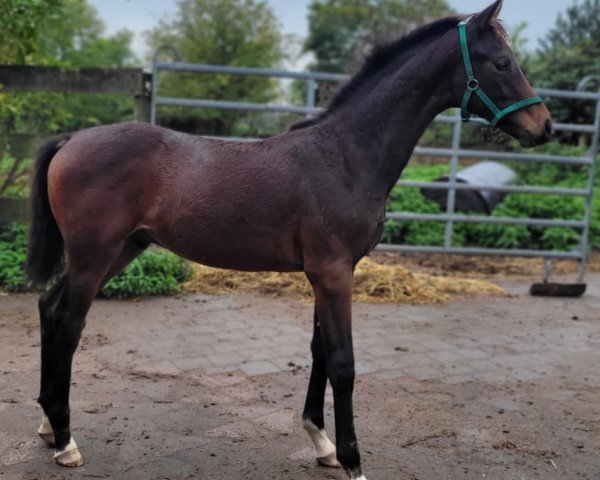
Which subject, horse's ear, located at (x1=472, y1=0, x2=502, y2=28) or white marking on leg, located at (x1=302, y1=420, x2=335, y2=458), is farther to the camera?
white marking on leg, located at (x1=302, y1=420, x2=335, y2=458)

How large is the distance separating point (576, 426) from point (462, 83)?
202cm

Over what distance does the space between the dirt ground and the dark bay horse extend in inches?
10.9

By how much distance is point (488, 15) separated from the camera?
8.51 ft

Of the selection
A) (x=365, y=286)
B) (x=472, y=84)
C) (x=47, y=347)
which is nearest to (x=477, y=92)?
(x=472, y=84)

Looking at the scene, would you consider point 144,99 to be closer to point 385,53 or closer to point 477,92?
point 385,53

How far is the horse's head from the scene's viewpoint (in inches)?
103

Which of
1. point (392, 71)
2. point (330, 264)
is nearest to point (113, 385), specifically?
point (330, 264)

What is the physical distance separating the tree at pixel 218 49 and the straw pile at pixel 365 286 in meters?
13.6

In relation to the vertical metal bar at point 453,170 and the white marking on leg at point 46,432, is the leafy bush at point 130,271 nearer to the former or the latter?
the white marking on leg at point 46,432

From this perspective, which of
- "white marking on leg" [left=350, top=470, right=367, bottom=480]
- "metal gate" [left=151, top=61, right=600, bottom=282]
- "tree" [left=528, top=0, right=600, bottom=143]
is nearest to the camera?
"white marking on leg" [left=350, top=470, right=367, bottom=480]

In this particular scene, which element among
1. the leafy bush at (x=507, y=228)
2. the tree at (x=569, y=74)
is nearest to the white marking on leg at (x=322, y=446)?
the leafy bush at (x=507, y=228)

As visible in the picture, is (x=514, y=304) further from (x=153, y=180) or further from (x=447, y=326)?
(x=153, y=180)

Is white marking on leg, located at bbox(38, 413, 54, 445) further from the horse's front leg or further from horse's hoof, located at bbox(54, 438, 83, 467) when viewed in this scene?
the horse's front leg

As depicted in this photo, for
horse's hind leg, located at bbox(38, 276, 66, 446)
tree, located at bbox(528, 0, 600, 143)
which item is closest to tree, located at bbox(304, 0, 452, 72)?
tree, located at bbox(528, 0, 600, 143)
